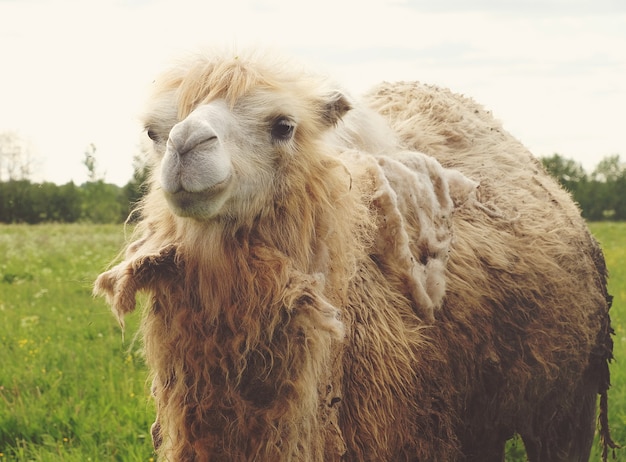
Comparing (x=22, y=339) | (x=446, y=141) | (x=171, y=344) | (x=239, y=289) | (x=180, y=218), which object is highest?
(x=446, y=141)

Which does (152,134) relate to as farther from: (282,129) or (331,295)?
(331,295)

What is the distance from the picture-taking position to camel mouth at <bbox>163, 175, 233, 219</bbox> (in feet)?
9.32

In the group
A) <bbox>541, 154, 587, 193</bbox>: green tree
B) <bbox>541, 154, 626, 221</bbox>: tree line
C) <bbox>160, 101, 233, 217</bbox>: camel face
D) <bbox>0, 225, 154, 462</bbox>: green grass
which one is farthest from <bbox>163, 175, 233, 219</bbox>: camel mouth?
<bbox>541, 154, 587, 193</bbox>: green tree

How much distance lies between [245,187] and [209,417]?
0.92 meters

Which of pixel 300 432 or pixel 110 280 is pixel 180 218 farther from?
pixel 300 432

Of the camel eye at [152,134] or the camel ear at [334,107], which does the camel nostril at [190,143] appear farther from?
the camel ear at [334,107]

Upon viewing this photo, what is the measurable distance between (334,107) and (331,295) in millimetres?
817

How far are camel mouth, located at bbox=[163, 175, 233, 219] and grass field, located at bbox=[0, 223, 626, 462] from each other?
1179 mm

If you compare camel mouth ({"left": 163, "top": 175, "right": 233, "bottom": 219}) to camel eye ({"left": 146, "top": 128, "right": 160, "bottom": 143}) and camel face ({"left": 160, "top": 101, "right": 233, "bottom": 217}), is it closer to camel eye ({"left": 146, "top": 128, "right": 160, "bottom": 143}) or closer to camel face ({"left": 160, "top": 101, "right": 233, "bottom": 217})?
camel face ({"left": 160, "top": 101, "right": 233, "bottom": 217})

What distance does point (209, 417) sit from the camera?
3.17 metres

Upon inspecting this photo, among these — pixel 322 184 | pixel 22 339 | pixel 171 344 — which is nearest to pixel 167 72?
pixel 322 184

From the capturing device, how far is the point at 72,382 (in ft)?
20.2

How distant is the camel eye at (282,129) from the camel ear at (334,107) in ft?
1.02

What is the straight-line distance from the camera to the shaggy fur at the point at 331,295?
3053mm
